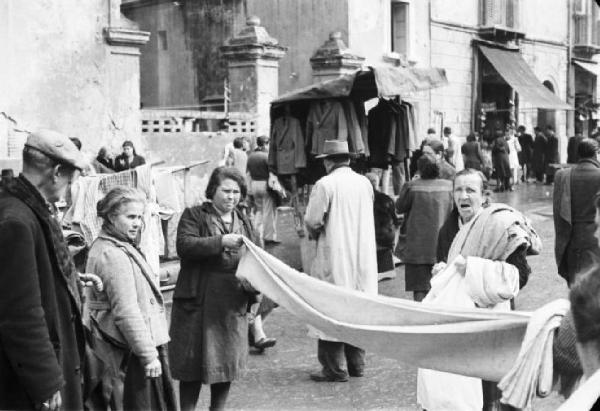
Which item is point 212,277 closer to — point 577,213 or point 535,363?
point 535,363

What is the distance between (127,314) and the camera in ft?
16.2

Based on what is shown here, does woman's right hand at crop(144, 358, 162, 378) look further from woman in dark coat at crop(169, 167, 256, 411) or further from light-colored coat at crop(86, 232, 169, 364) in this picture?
woman in dark coat at crop(169, 167, 256, 411)

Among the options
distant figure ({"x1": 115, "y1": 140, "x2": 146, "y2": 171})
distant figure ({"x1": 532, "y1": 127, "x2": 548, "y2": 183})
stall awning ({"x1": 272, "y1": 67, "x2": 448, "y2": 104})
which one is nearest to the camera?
stall awning ({"x1": 272, "y1": 67, "x2": 448, "y2": 104})

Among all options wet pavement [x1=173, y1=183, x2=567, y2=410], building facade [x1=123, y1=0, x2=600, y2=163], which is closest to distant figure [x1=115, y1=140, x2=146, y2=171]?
wet pavement [x1=173, y1=183, x2=567, y2=410]

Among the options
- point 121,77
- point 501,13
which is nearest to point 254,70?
point 121,77

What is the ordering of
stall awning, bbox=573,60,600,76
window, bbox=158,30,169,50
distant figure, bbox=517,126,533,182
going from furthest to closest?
stall awning, bbox=573,60,600,76, distant figure, bbox=517,126,533,182, window, bbox=158,30,169,50

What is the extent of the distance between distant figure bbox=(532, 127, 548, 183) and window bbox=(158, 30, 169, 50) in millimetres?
11203

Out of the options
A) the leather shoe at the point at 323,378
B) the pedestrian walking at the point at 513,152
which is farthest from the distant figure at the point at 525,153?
the leather shoe at the point at 323,378

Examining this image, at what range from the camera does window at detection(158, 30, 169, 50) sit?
24594mm

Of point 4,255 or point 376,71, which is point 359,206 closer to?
point 376,71

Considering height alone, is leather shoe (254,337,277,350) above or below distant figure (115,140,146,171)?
below

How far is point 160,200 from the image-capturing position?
33.3 ft

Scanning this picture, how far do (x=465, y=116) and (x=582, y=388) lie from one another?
86.3 feet

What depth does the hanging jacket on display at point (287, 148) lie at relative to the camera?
1189 cm
